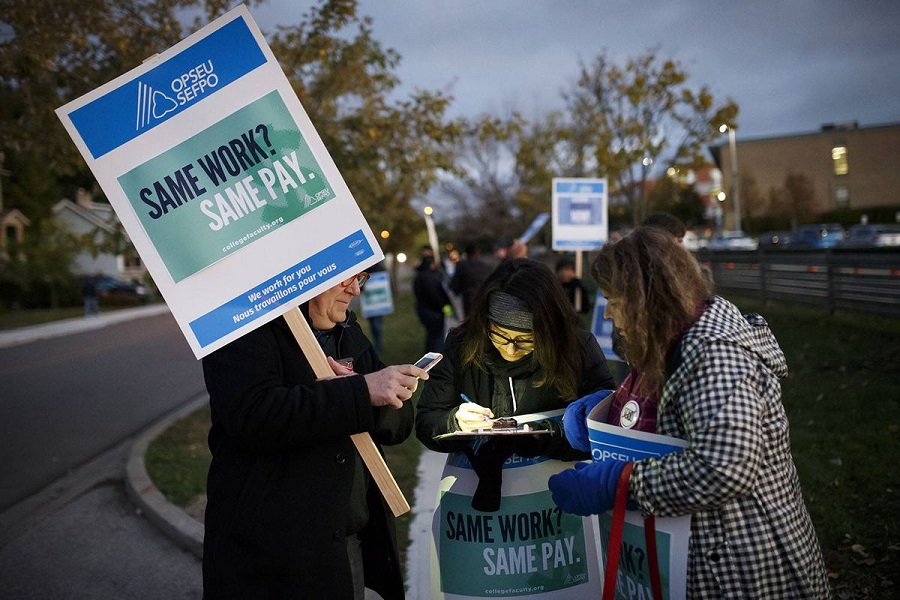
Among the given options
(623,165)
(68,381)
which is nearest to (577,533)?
(68,381)

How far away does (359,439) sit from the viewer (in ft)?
7.65

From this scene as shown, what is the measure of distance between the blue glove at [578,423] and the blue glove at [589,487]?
381 millimetres

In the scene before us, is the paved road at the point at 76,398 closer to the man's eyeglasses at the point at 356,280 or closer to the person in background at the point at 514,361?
the person in background at the point at 514,361

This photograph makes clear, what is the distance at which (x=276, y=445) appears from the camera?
2.15 m

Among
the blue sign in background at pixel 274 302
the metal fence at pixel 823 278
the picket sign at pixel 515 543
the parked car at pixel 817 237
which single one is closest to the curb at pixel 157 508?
the picket sign at pixel 515 543

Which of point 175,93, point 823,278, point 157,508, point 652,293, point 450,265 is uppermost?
point 175,93

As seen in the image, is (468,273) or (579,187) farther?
(468,273)

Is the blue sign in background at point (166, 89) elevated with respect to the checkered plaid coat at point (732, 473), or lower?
elevated

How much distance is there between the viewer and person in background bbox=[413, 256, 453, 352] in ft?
37.7

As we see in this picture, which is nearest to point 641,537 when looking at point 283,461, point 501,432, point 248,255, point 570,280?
point 501,432

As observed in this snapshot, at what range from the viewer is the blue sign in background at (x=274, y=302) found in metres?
2.24

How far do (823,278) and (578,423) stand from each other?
44.3 ft

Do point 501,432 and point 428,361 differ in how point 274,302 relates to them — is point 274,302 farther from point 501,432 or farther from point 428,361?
point 501,432

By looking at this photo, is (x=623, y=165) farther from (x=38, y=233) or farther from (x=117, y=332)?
(x=38, y=233)
